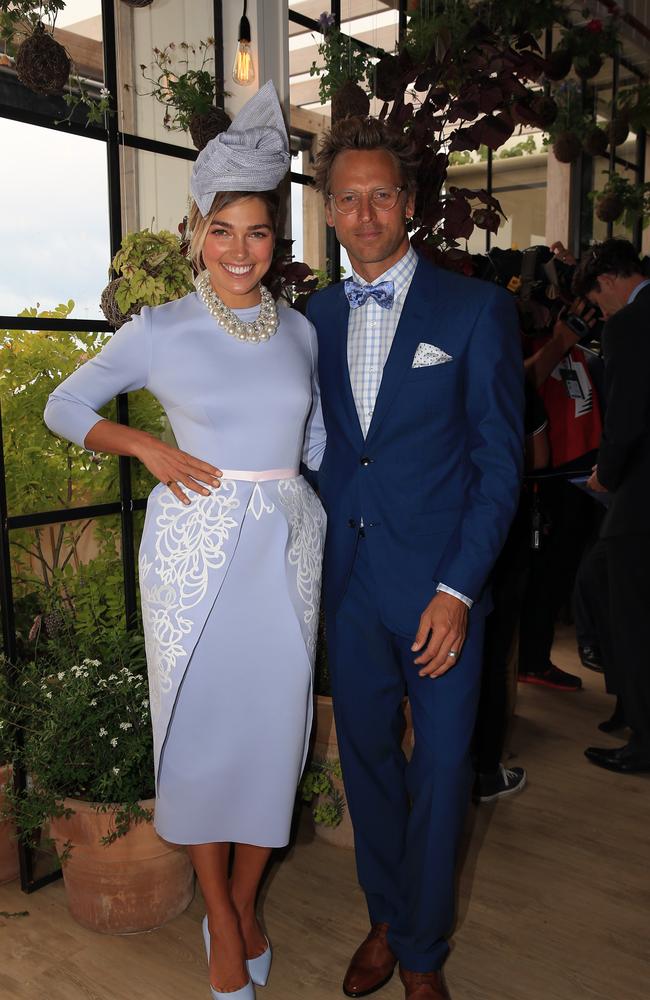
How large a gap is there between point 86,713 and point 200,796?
0.54 metres

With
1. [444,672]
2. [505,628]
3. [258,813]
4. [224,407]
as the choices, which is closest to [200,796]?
[258,813]

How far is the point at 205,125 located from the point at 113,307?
2.24ft

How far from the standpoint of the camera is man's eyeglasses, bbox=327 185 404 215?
1869 millimetres

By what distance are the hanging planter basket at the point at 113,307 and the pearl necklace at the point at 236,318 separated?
1.74 feet

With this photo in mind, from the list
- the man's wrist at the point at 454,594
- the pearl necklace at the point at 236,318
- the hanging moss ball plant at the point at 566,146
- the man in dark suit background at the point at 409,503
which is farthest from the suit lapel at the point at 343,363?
the hanging moss ball plant at the point at 566,146

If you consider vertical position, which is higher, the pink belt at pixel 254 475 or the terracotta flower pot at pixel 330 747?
the pink belt at pixel 254 475

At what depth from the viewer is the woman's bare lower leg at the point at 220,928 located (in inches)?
76.4

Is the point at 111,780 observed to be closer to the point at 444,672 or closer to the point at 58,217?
the point at 444,672

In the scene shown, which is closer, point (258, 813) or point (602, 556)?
point (258, 813)

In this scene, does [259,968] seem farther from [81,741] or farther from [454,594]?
[454,594]

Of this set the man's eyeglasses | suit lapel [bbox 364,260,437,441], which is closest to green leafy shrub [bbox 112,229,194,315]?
the man's eyeglasses

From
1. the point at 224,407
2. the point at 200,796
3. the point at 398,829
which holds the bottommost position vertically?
the point at 398,829

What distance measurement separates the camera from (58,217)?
8.15 feet

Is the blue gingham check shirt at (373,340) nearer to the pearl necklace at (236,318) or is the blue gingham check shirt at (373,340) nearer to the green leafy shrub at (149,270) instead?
the pearl necklace at (236,318)
